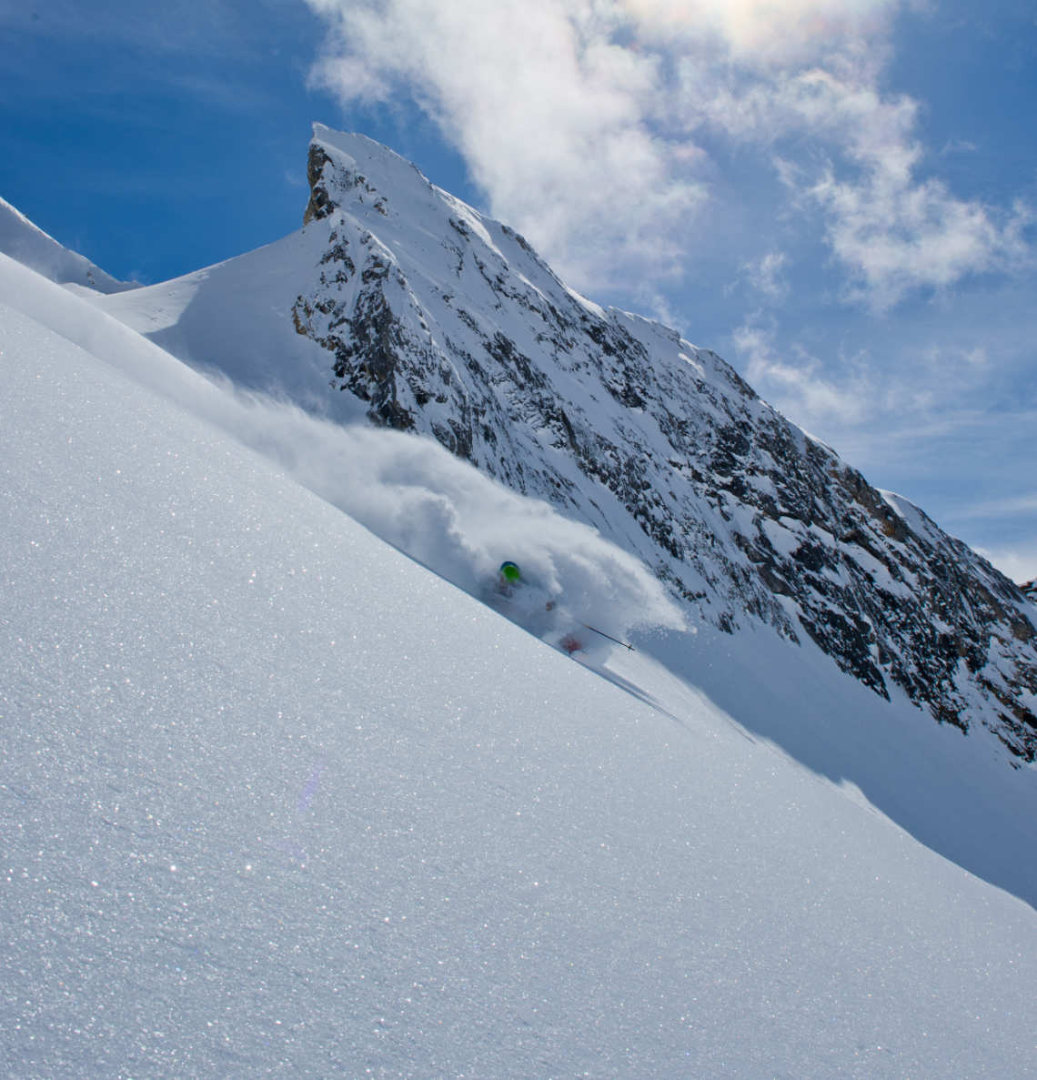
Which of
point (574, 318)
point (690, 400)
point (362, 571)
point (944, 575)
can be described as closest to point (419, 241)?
point (574, 318)

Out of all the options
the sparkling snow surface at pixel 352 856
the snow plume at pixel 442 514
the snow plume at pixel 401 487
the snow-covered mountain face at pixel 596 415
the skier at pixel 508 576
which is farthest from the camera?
the snow-covered mountain face at pixel 596 415

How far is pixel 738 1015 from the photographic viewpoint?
211 centimetres

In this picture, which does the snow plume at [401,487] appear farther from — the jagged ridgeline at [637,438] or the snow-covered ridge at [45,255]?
the snow-covered ridge at [45,255]

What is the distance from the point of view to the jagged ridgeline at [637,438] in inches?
1024

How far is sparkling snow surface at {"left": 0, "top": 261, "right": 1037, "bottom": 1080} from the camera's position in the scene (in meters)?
1.42

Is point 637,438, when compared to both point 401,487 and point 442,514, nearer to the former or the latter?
point 401,487

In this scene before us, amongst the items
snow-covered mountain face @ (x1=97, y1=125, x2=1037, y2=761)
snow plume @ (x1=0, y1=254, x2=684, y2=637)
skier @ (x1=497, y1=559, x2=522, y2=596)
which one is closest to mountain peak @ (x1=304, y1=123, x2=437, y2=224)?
snow-covered mountain face @ (x1=97, y1=125, x2=1037, y2=761)

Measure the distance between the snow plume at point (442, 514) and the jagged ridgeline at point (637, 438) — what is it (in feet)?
11.2

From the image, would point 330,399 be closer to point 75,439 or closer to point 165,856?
point 75,439

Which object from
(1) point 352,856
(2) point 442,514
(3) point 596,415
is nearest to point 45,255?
(3) point 596,415

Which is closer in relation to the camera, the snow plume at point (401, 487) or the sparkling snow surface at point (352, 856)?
the sparkling snow surface at point (352, 856)

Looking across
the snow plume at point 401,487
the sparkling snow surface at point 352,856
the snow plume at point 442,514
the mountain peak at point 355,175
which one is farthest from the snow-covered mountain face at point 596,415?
the sparkling snow surface at point 352,856

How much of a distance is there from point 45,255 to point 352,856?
8043 cm

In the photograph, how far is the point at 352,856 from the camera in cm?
198
